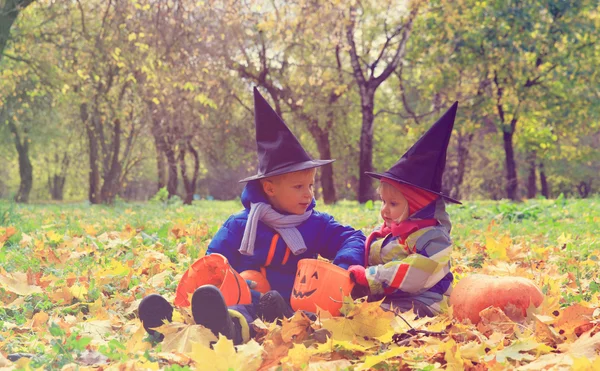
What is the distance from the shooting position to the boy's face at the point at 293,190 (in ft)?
11.0

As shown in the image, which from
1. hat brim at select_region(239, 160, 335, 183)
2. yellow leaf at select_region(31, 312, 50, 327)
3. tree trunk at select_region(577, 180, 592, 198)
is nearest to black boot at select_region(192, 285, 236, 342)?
hat brim at select_region(239, 160, 335, 183)

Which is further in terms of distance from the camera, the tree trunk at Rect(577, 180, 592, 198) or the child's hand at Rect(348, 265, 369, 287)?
the tree trunk at Rect(577, 180, 592, 198)

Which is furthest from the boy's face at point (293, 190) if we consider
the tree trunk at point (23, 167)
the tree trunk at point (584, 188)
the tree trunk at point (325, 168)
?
the tree trunk at point (584, 188)

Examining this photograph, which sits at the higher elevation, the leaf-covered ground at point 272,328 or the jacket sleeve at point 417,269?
the jacket sleeve at point 417,269

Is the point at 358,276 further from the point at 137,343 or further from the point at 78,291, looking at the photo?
the point at 78,291

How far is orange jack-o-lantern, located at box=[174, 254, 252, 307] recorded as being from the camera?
2959mm

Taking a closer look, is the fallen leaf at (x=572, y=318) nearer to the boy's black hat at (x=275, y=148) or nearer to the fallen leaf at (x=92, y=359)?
the boy's black hat at (x=275, y=148)

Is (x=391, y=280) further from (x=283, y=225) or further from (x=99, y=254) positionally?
(x=99, y=254)

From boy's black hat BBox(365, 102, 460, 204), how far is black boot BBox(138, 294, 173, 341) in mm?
1354

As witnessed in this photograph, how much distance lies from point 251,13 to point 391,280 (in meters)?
17.6

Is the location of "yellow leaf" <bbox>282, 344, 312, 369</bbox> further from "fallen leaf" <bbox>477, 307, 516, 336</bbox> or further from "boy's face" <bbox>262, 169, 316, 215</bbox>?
"boy's face" <bbox>262, 169, 316, 215</bbox>

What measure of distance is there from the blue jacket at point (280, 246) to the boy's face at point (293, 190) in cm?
12

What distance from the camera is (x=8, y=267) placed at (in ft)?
14.3

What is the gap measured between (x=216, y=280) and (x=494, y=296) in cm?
151
